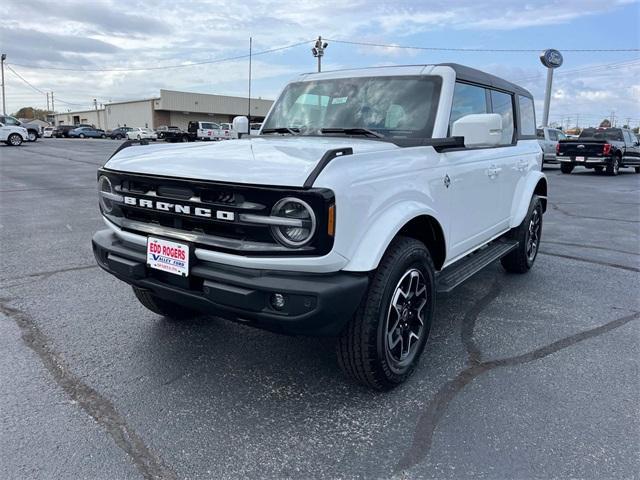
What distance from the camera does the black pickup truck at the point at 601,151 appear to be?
19016 mm

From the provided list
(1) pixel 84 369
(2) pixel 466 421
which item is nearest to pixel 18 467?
(1) pixel 84 369

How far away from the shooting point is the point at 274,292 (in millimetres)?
2311

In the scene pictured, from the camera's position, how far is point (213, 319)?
12.9ft

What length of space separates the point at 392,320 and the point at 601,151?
19498 millimetres

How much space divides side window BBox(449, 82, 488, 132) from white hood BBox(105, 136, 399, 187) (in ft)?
2.77

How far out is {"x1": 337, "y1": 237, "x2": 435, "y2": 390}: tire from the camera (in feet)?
8.50

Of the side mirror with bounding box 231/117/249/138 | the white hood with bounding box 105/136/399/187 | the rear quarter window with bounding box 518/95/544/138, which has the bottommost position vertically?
the white hood with bounding box 105/136/399/187

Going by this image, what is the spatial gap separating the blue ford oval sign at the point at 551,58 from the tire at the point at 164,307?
107ft

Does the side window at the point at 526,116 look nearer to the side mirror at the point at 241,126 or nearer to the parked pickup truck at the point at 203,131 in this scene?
the side mirror at the point at 241,126

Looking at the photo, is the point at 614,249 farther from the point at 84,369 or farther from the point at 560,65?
the point at 560,65

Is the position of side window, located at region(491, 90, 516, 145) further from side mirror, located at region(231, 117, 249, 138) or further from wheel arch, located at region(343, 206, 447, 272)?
side mirror, located at region(231, 117, 249, 138)

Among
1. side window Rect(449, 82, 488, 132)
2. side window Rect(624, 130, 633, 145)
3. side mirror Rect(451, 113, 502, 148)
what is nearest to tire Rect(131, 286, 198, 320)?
side mirror Rect(451, 113, 502, 148)

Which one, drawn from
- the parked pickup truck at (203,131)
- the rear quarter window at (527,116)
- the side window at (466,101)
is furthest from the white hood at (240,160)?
the parked pickup truck at (203,131)

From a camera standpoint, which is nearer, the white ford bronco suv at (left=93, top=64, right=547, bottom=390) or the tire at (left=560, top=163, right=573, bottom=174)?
the white ford bronco suv at (left=93, top=64, right=547, bottom=390)
